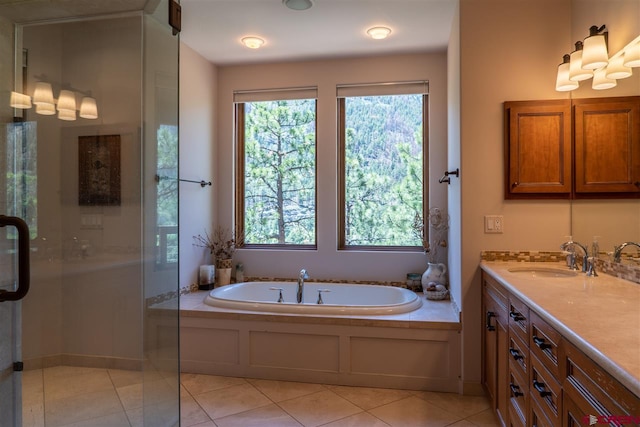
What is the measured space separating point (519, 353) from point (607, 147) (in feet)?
4.22

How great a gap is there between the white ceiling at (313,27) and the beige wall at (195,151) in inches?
7.8

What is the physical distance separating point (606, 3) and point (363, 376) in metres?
2.59

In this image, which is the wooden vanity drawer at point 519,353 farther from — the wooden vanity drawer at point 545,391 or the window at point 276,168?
the window at point 276,168

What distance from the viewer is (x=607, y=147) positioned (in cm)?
216

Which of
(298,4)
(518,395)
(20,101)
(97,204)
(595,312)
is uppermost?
(298,4)

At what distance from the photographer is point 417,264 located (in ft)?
11.6

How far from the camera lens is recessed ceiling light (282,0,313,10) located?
2.60 meters

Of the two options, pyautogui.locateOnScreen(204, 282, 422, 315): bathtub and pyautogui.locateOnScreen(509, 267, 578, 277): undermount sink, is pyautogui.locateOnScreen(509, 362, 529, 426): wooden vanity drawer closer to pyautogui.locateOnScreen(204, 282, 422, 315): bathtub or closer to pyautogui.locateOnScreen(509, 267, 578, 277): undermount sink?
pyautogui.locateOnScreen(509, 267, 578, 277): undermount sink

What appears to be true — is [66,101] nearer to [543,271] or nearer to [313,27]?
[313,27]

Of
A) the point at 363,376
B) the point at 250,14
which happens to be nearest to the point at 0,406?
the point at 363,376

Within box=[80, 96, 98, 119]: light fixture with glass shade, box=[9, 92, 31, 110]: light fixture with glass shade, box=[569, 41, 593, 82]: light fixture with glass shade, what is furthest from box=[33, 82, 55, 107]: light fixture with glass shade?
box=[569, 41, 593, 82]: light fixture with glass shade

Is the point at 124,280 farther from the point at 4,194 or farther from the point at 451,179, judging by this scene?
the point at 451,179


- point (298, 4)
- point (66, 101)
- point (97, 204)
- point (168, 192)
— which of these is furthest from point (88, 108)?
point (298, 4)

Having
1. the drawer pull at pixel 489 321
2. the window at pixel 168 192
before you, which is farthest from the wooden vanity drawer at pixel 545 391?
the window at pixel 168 192
